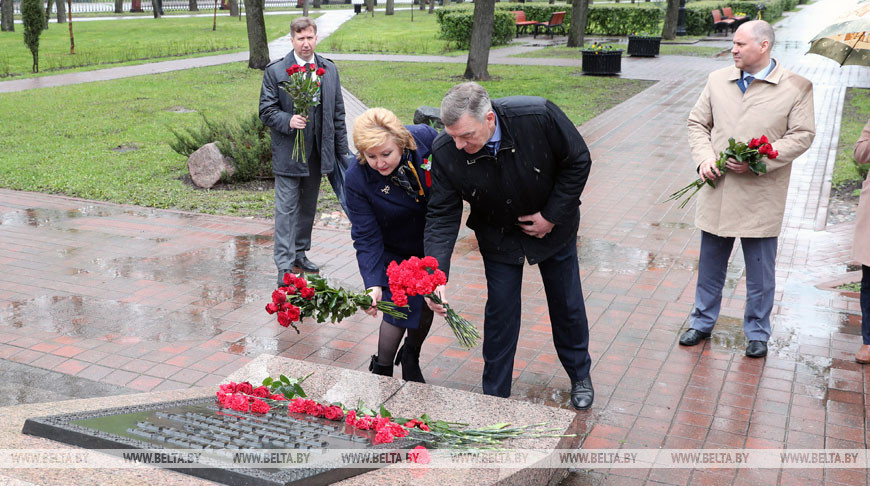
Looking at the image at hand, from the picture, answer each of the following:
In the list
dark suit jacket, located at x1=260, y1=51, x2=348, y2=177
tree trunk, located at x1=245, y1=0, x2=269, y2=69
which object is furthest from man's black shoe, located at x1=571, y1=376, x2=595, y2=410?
tree trunk, located at x1=245, y1=0, x2=269, y2=69

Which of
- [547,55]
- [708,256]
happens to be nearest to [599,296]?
[708,256]

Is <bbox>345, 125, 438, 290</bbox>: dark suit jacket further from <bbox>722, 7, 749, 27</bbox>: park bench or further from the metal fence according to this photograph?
the metal fence

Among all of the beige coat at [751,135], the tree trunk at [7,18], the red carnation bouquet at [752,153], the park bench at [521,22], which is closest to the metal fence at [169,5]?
the tree trunk at [7,18]

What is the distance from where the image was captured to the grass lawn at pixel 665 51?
23.2 m

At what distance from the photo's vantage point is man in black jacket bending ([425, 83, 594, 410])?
3.56m

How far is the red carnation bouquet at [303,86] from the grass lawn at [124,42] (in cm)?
1784

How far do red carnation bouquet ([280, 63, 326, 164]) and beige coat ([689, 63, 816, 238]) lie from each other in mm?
2647

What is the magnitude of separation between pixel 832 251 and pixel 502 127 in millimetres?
4425

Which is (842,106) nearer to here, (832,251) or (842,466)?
(832,251)

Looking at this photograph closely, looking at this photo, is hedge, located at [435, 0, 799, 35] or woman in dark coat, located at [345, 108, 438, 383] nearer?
woman in dark coat, located at [345, 108, 438, 383]

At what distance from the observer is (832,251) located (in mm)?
6691

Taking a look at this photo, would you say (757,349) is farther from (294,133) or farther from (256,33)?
(256,33)

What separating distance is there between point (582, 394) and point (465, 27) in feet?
77.7

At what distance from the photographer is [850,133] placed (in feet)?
38.2
